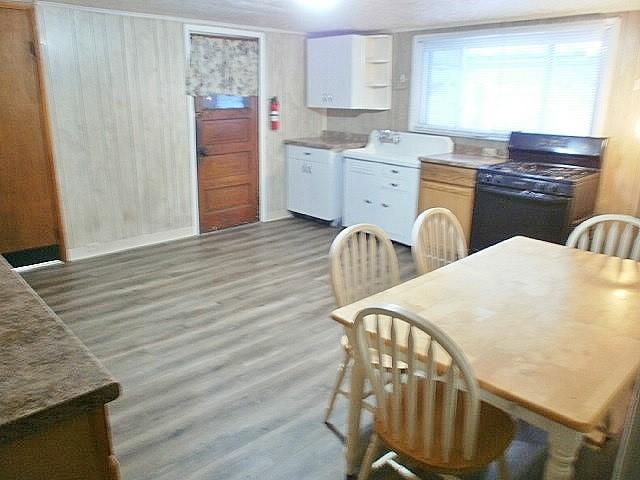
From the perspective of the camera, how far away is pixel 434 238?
2.61 m

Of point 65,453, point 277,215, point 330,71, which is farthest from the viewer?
point 277,215

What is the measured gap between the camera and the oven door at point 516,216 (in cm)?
372

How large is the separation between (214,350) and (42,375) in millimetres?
2007

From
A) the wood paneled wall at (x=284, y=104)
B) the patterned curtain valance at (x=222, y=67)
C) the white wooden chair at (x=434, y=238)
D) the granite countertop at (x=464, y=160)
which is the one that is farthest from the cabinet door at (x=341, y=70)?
the white wooden chair at (x=434, y=238)

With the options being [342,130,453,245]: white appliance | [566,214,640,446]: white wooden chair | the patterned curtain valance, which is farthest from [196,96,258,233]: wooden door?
[566,214,640,446]: white wooden chair

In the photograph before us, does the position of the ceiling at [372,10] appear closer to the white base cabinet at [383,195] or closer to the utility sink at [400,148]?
the utility sink at [400,148]

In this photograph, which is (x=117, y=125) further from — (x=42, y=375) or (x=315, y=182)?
(x=42, y=375)

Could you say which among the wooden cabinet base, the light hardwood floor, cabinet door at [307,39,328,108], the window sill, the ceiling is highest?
the ceiling

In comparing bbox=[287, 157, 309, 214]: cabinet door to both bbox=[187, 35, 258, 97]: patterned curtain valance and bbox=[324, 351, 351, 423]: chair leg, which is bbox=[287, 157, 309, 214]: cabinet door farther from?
bbox=[324, 351, 351, 423]: chair leg

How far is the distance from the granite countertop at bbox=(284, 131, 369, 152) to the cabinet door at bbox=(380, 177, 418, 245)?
793mm

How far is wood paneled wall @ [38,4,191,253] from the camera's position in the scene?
4.15 metres

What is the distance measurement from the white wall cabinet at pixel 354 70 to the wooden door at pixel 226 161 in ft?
2.75

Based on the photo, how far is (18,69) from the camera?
3934 mm

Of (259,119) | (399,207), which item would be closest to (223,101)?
(259,119)
